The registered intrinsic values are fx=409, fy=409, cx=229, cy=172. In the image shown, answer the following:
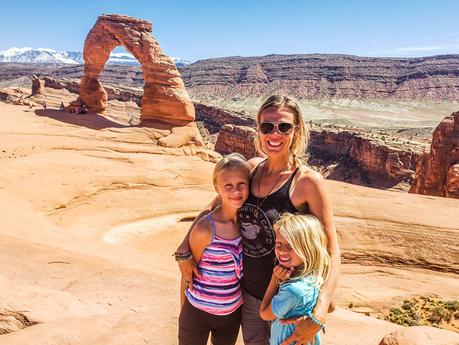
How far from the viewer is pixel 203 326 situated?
3465 mm

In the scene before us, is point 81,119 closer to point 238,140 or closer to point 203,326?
point 203,326

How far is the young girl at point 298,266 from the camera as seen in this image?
2877 mm

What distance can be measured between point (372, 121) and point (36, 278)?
3752 inches

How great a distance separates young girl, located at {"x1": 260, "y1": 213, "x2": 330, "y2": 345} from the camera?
9.44ft

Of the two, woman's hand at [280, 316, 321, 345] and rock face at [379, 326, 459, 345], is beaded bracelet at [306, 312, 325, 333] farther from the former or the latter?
rock face at [379, 326, 459, 345]

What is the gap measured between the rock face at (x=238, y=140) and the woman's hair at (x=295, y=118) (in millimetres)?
41282

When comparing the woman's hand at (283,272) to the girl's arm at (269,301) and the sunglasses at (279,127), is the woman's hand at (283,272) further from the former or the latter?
the sunglasses at (279,127)

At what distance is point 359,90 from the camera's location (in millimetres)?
121312

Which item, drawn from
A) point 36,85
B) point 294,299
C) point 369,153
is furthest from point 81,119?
point 36,85

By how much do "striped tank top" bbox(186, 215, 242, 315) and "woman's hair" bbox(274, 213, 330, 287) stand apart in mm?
553

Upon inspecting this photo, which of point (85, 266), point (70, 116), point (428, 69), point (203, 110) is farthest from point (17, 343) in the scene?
point (428, 69)

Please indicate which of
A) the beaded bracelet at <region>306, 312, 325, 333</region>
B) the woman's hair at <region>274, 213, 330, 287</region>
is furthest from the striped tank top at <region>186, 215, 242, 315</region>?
the beaded bracelet at <region>306, 312, 325, 333</region>

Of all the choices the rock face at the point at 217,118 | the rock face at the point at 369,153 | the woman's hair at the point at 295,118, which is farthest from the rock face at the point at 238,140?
the woman's hair at the point at 295,118

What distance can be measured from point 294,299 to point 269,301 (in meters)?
0.28
